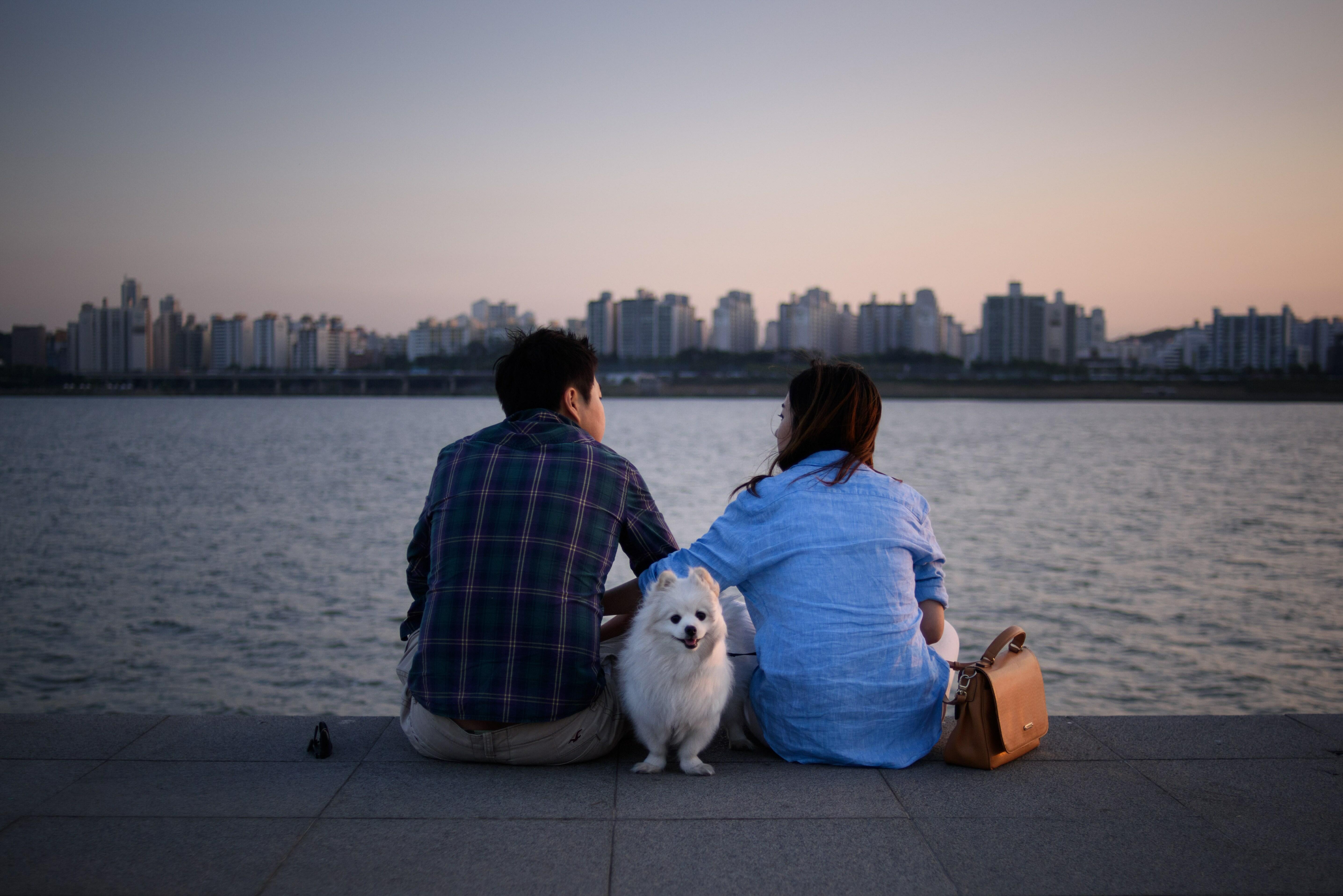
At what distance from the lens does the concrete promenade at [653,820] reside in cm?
197

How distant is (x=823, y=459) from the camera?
2.59 meters

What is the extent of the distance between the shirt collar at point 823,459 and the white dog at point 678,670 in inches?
18.5

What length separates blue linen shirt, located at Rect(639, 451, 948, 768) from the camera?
2.48m

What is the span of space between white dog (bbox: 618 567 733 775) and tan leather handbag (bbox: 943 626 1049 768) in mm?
666

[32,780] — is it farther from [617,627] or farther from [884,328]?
[884,328]

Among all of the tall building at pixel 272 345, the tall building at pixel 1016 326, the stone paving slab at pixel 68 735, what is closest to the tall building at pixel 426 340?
the tall building at pixel 272 345

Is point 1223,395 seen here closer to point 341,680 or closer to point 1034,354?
point 1034,354

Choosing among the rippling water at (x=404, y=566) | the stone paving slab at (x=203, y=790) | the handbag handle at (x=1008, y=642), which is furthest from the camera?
the rippling water at (x=404, y=566)

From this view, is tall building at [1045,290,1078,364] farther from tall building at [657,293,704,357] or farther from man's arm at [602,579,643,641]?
man's arm at [602,579,643,641]

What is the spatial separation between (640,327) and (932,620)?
110 m

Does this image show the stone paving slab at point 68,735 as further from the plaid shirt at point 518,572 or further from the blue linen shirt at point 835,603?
the blue linen shirt at point 835,603

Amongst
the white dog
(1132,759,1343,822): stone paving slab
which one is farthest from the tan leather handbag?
the white dog

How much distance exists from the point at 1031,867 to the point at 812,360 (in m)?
1.43

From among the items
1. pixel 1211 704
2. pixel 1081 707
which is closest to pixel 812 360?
pixel 1081 707
